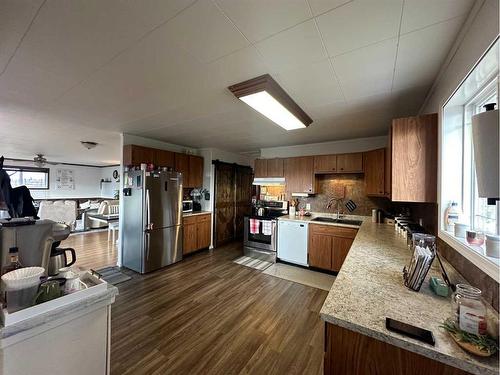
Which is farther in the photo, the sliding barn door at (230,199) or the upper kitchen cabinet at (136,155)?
the sliding barn door at (230,199)

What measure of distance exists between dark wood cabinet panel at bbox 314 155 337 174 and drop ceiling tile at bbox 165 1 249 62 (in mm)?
3025

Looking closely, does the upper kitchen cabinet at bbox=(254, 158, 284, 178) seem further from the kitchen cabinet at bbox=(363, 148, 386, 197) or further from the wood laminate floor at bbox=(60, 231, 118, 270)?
the wood laminate floor at bbox=(60, 231, 118, 270)

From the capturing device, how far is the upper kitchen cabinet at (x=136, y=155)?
368 cm

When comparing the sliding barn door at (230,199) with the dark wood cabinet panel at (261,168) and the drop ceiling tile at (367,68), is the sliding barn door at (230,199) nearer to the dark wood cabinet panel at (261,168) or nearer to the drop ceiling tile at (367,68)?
the dark wood cabinet panel at (261,168)

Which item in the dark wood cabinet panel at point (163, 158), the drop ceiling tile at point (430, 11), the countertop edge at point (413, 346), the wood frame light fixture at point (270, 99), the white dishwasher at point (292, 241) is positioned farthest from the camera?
the dark wood cabinet panel at point (163, 158)

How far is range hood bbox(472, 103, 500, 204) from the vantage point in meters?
0.82

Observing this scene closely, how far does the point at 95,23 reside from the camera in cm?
123

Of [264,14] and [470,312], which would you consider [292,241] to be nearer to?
[470,312]

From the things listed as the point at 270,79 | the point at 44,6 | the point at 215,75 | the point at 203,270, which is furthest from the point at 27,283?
the point at 203,270

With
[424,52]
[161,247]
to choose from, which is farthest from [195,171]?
[424,52]

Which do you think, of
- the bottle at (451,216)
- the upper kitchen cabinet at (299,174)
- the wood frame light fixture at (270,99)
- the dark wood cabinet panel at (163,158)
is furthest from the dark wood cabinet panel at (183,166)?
the bottle at (451,216)

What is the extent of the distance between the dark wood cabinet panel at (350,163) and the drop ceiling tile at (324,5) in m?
3.02

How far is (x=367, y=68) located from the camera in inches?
66.1

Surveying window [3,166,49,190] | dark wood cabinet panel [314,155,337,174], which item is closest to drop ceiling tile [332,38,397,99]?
dark wood cabinet panel [314,155,337,174]
